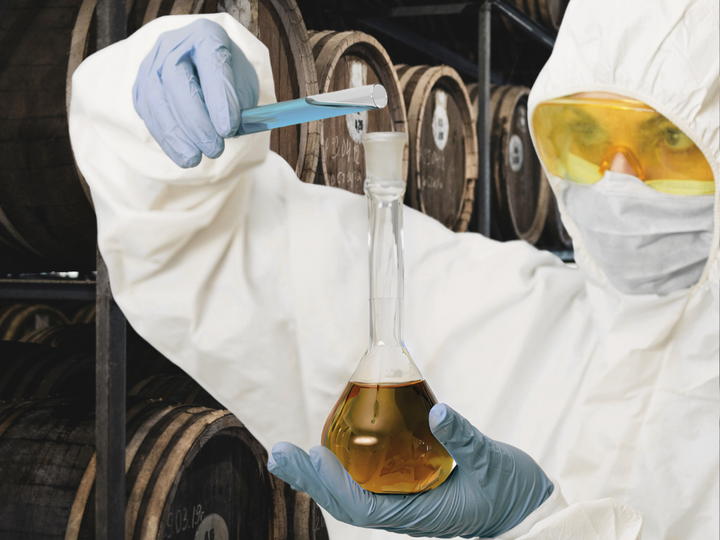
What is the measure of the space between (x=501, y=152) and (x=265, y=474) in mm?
1724

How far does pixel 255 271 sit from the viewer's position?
3.67 ft

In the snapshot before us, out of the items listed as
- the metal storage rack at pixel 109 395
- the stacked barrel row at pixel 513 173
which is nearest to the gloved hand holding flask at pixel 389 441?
the metal storage rack at pixel 109 395

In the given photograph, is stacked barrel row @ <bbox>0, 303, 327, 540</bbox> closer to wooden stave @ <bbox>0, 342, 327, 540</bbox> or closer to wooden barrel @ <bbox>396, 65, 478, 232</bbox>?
wooden stave @ <bbox>0, 342, 327, 540</bbox>

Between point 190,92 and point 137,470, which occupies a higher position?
point 190,92

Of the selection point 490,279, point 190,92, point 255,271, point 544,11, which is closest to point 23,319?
point 255,271

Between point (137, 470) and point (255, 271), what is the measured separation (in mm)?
516

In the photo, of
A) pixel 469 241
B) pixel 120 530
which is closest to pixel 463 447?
pixel 469 241

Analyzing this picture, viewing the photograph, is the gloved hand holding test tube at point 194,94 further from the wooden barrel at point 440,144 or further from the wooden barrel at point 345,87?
the wooden barrel at point 440,144

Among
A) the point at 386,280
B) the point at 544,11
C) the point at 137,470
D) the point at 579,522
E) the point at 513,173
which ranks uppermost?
the point at 544,11

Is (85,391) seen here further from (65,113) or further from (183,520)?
(65,113)

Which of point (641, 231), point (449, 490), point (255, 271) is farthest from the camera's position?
point (255, 271)

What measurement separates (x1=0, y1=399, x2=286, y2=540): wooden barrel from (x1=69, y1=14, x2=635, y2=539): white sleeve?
0.90 feet

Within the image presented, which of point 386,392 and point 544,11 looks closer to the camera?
point 386,392

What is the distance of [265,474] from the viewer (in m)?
1.60
